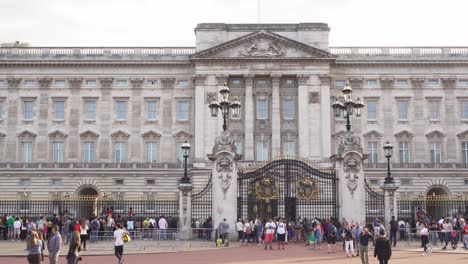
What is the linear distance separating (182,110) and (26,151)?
53.2 ft

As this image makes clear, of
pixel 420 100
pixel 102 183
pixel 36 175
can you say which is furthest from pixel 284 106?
pixel 36 175

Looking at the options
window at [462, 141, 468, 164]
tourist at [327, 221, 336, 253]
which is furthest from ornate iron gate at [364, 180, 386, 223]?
window at [462, 141, 468, 164]

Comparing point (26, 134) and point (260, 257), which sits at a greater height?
point (26, 134)

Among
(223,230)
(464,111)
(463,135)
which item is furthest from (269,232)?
(464,111)

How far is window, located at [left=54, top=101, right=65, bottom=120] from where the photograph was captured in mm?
64062

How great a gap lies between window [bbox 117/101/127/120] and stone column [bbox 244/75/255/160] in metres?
12.3

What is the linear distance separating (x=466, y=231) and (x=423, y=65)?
120ft

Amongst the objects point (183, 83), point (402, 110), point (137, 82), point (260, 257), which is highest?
point (137, 82)

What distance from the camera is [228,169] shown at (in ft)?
107

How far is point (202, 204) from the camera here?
1363 inches

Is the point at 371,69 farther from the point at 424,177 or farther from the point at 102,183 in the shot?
the point at 102,183

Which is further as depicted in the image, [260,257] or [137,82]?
[137,82]

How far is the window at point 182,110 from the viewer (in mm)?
63969

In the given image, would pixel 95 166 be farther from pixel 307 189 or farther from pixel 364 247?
pixel 364 247
